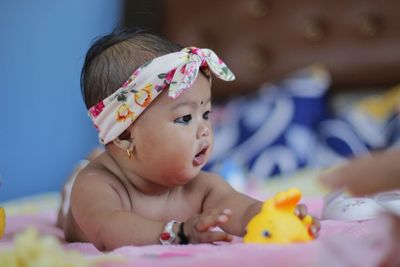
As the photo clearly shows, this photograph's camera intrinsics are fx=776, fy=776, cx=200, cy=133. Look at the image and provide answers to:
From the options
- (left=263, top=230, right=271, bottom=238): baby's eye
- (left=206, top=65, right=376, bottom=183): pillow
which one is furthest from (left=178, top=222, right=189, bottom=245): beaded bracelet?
(left=206, top=65, right=376, bottom=183): pillow

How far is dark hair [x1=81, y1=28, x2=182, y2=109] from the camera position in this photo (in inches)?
49.8

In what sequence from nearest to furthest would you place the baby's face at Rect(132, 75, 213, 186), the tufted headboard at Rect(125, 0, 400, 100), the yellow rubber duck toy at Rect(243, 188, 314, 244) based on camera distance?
the yellow rubber duck toy at Rect(243, 188, 314, 244) < the baby's face at Rect(132, 75, 213, 186) < the tufted headboard at Rect(125, 0, 400, 100)

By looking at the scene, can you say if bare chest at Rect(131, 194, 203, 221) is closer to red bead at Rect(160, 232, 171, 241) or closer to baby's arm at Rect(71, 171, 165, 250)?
baby's arm at Rect(71, 171, 165, 250)

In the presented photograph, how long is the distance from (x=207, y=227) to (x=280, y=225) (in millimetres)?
98

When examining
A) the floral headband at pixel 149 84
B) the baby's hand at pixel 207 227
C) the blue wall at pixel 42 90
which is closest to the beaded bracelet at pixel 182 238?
the baby's hand at pixel 207 227

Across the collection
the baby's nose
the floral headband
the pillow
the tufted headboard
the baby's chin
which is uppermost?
the floral headband

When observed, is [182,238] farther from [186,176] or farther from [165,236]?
[186,176]

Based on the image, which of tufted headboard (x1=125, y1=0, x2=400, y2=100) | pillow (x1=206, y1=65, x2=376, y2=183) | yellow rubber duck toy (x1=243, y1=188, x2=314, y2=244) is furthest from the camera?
tufted headboard (x1=125, y1=0, x2=400, y2=100)

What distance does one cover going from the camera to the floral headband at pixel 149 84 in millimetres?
1209

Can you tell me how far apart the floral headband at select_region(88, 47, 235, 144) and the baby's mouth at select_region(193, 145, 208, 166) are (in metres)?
0.10

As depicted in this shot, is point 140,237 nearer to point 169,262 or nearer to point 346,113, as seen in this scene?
point 169,262

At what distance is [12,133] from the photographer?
262cm

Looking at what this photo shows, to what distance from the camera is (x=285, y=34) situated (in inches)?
107

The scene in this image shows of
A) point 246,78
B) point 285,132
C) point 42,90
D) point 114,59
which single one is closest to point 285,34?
point 246,78
